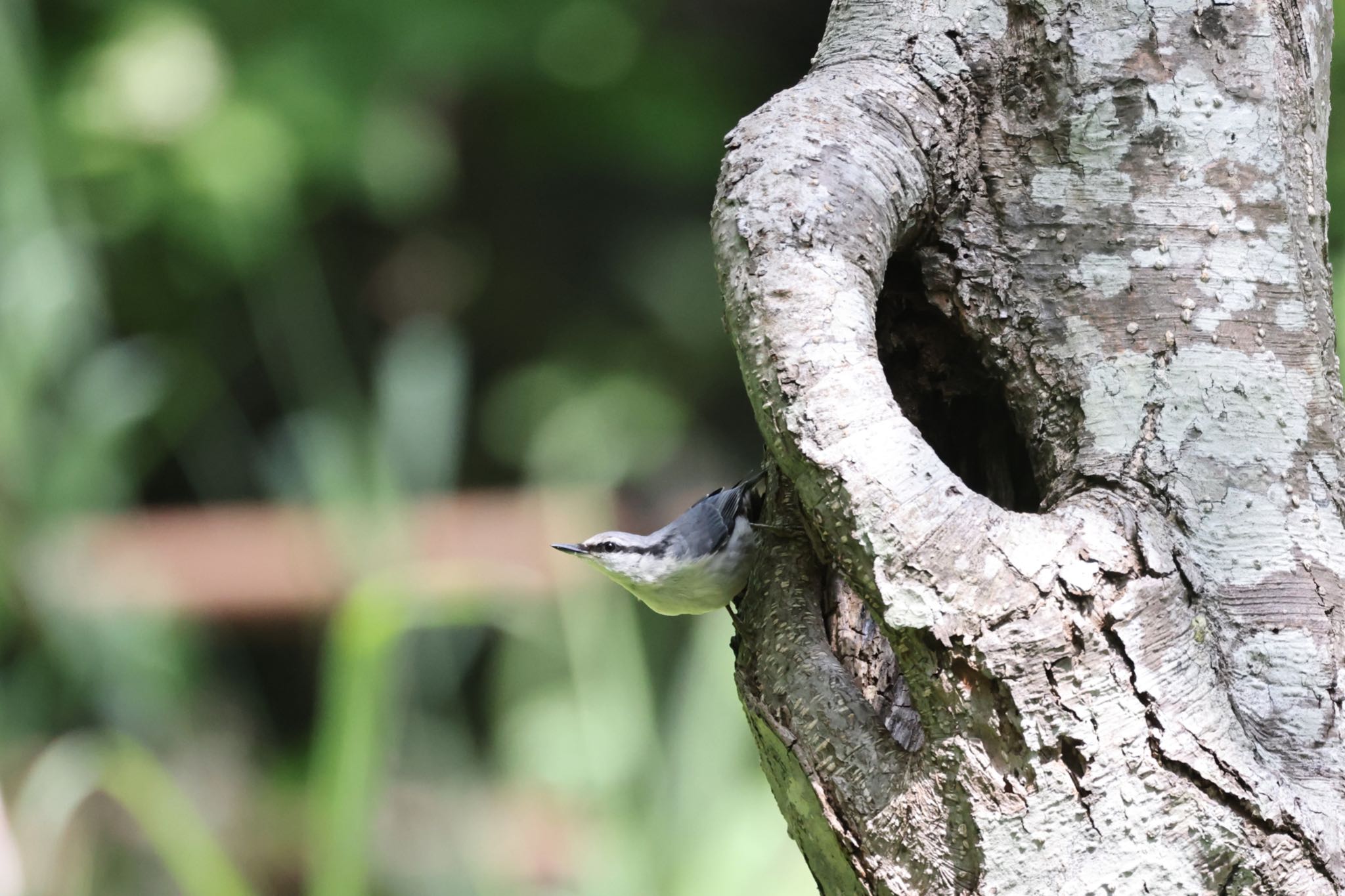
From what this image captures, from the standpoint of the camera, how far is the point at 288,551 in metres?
3.50

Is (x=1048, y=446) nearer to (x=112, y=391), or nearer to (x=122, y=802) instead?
(x=122, y=802)

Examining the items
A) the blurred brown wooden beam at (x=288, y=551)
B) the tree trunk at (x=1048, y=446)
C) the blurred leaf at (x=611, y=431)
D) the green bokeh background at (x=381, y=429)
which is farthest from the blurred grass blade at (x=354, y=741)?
the blurred leaf at (x=611, y=431)

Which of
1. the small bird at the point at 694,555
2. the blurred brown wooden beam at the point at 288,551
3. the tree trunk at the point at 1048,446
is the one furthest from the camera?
the blurred brown wooden beam at the point at 288,551

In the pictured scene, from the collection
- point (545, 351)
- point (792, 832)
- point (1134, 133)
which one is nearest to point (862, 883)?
point (792, 832)

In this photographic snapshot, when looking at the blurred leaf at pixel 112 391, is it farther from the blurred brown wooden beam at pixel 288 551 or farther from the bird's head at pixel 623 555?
the bird's head at pixel 623 555

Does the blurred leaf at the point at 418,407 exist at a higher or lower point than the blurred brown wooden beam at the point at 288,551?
higher

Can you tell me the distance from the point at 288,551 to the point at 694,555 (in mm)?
2193

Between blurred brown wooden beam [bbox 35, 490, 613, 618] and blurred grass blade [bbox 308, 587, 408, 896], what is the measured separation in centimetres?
77

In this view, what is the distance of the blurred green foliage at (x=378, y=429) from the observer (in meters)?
2.61

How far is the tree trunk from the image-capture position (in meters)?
0.97

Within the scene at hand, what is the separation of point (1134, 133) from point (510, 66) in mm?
2989

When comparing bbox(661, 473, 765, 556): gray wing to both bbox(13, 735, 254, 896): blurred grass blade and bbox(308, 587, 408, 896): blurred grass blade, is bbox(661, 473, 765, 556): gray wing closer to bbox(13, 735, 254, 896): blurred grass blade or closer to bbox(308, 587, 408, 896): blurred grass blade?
bbox(308, 587, 408, 896): blurred grass blade

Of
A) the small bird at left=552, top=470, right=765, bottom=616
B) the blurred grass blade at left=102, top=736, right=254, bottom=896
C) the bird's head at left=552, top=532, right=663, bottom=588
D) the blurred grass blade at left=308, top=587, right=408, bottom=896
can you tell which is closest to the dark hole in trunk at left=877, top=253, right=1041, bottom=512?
the small bird at left=552, top=470, right=765, bottom=616

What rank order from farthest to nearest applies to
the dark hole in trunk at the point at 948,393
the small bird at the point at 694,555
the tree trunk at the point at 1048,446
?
1. the small bird at the point at 694,555
2. the dark hole in trunk at the point at 948,393
3. the tree trunk at the point at 1048,446
